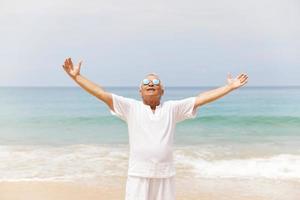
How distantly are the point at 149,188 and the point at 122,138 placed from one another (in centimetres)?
452

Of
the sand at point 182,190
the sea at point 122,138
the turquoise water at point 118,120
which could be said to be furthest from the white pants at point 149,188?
the turquoise water at point 118,120

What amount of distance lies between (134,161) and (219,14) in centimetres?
350

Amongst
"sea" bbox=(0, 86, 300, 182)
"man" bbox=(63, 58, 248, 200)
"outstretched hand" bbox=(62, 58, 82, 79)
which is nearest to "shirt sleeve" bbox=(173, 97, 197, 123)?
"man" bbox=(63, 58, 248, 200)

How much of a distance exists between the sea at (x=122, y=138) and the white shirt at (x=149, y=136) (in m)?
2.31

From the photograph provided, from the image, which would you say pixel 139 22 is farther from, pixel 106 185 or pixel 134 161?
pixel 134 161

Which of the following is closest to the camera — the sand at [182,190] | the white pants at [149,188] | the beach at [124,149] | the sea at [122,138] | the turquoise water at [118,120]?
the white pants at [149,188]

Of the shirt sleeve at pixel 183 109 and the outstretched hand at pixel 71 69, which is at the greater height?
the outstretched hand at pixel 71 69

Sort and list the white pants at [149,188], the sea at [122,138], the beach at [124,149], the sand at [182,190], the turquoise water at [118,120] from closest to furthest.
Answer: the white pants at [149,188], the sand at [182,190], the beach at [124,149], the sea at [122,138], the turquoise water at [118,120]

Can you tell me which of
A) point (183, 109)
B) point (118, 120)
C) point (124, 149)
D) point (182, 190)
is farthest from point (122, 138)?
point (183, 109)

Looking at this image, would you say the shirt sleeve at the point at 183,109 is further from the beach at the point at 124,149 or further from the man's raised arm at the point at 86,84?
the beach at the point at 124,149

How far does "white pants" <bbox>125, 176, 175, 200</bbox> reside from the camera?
1792 mm

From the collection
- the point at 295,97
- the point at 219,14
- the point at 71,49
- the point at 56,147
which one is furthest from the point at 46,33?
the point at 295,97

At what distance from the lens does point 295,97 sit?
28.6ft

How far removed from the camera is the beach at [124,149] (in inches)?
144
